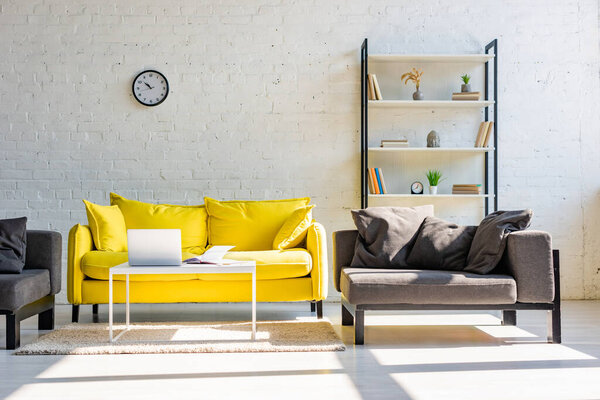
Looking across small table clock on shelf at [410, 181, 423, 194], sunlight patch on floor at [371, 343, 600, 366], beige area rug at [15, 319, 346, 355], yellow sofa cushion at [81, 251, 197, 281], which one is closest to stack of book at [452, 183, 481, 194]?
small table clock on shelf at [410, 181, 423, 194]

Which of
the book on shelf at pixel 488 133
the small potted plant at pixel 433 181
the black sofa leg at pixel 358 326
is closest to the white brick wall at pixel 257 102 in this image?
the book on shelf at pixel 488 133

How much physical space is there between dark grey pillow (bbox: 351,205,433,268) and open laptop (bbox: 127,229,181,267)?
1.24 m

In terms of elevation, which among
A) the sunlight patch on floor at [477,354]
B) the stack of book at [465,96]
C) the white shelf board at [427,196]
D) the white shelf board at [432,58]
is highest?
the white shelf board at [432,58]

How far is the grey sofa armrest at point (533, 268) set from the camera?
11.9ft

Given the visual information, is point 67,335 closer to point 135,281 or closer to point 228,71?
point 135,281

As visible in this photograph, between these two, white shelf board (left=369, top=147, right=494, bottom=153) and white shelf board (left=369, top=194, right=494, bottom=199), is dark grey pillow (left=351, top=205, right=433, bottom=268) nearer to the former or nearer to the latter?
white shelf board (left=369, top=194, right=494, bottom=199)

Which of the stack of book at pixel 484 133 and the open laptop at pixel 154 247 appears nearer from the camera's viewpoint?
the open laptop at pixel 154 247

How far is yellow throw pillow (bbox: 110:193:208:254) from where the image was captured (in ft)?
15.8

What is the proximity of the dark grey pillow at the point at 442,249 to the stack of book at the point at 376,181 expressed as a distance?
1183mm

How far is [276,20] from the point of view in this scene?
18.1 ft

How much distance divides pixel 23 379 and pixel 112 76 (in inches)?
126

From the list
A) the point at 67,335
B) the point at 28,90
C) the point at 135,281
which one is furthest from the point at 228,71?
the point at 67,335

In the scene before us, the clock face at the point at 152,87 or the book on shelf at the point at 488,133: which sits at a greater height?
the clock face at the point at 152,87

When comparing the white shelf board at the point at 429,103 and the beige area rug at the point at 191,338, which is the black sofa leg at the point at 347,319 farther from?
the white shelf board at the point at 429,103
